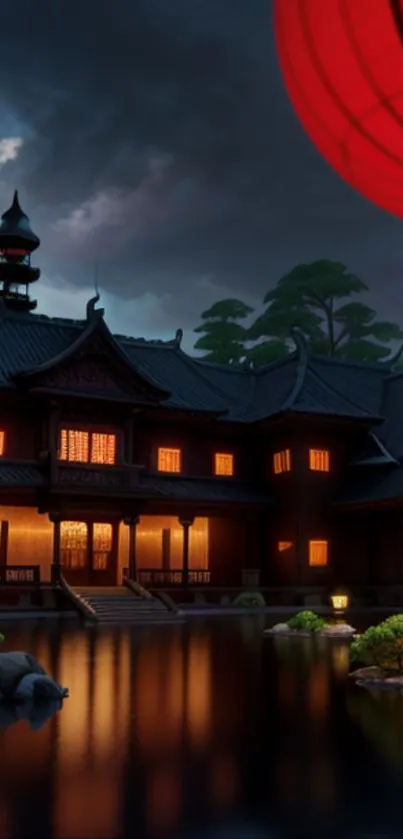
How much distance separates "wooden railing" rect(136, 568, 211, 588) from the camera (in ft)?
107

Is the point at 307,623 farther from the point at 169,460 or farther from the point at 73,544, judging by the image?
the point at 169,460

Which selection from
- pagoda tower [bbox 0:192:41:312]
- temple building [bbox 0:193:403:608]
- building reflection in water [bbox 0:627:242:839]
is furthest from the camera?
pagoda tower [bbox 0:192:41:312]

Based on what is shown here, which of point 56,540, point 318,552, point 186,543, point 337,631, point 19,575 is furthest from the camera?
point 318,552

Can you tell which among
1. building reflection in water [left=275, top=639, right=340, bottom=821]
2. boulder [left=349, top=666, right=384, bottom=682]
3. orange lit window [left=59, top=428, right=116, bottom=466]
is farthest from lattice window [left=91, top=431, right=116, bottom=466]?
boulder [left=349, top=666, right=384, bottom=682]

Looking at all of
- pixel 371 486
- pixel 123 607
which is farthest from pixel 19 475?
pixel 371 486

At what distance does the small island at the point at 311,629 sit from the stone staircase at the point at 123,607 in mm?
5582

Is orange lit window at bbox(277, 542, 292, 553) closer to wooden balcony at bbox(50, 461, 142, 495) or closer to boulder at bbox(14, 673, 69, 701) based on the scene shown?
wooden balcony at bbox(50, 461, 142, 495)

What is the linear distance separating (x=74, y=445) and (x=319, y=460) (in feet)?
35.3

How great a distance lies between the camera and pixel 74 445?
31969mm

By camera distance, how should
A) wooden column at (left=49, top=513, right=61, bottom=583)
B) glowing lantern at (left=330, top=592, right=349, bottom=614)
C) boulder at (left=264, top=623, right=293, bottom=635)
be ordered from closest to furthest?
boulder at (left=264, top=623, right=293, bottom=635), wooden column at (left=49, top=513, right=61, bottom=583), glowing lantern at (left=330, top=592, right=349, bottom=614)

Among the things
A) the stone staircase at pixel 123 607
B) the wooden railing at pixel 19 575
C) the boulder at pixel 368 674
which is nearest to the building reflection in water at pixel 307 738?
the boulder at pixel 368 674

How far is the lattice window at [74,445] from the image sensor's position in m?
31.7

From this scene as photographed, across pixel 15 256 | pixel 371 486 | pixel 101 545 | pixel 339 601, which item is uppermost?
pixel 15 256

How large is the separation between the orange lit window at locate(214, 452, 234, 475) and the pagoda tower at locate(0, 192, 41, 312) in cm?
1510
